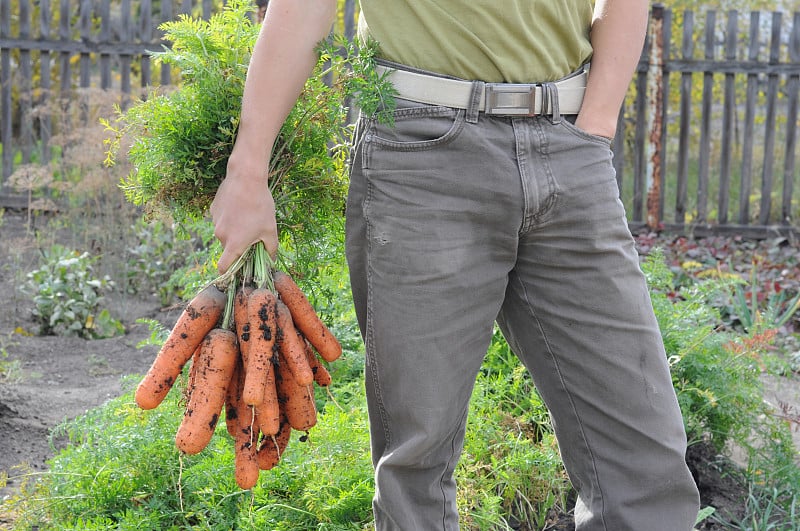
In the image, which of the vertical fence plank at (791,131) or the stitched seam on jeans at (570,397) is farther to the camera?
the vertical fence plank at (791,131)

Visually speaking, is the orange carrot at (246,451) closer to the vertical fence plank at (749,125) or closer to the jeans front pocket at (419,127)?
the jeans front pocket at (419,127)

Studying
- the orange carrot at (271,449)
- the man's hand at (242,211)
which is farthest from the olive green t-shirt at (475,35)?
the orange carrot at (271,449)

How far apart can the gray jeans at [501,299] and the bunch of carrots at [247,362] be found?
22cm

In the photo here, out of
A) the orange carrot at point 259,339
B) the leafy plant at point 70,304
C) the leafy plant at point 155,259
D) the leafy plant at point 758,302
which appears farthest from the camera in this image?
the leafy plant at point 155,259

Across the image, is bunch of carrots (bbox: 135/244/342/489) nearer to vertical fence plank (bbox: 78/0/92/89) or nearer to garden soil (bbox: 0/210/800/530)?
garden soil (bbox: 0/210/800/530)

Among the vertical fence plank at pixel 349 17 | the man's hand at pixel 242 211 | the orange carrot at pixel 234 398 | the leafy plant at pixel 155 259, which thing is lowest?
the leafy plant at pixel 155 259

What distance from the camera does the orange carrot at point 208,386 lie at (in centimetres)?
199

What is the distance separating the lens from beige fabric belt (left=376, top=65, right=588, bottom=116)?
1.74m

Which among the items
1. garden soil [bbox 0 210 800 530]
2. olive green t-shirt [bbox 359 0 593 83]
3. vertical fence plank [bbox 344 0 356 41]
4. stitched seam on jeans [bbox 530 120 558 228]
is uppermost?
vertical fence plank [bbox 344 0 356 41]

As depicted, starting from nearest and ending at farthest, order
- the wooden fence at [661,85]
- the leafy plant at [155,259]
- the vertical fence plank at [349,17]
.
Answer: the leafy plant at [155,259] < the vertical fence plank at [349,17] < the wooden fence at [661,85]

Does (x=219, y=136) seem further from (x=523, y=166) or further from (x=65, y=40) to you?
(x=65, y=40)

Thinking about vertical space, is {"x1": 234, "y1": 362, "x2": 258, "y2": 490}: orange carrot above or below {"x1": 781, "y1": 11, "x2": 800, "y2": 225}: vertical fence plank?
below

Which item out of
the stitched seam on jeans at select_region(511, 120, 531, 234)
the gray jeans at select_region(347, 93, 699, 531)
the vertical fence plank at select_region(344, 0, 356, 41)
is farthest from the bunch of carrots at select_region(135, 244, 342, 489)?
the vertical fence plank at select_region(344, 0, 356, 41)

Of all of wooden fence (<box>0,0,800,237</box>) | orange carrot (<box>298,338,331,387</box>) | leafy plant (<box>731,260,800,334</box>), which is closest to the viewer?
orange carrot (<box>298,338,331,387</box>)
